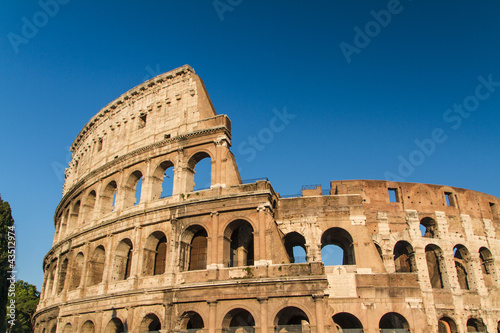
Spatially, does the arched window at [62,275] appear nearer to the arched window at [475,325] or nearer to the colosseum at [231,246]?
the colosseum at [231,246]

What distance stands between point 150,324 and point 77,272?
7872 mm

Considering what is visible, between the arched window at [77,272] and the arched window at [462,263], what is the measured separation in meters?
23.6

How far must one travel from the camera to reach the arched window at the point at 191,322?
17.9 metres

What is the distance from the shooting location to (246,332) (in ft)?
59.0

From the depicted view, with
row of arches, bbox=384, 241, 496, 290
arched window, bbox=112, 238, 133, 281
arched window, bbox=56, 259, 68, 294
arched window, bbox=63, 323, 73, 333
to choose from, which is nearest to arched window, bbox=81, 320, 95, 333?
arched window, bbox=63, 323, 73, 333

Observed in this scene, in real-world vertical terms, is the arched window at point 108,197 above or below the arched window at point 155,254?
above

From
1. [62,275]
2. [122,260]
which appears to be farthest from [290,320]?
[62,275]

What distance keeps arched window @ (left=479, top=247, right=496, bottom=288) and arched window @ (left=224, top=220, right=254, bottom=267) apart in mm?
15719

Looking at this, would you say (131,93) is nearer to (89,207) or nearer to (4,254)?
(89,207)

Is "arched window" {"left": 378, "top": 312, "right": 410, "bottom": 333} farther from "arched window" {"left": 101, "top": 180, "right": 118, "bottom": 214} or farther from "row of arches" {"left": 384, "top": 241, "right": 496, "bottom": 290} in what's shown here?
"arched window" {"left": 101, "top": 180, "right": 118, "bottom": 214}

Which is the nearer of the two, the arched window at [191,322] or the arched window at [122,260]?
the arched window at [191,322]

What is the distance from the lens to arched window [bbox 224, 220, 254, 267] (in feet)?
63.6

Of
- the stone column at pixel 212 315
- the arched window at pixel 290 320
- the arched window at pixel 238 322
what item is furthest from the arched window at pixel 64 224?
the arched window at pixel 290 320

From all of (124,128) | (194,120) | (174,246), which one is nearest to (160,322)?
Result: (174,246)
